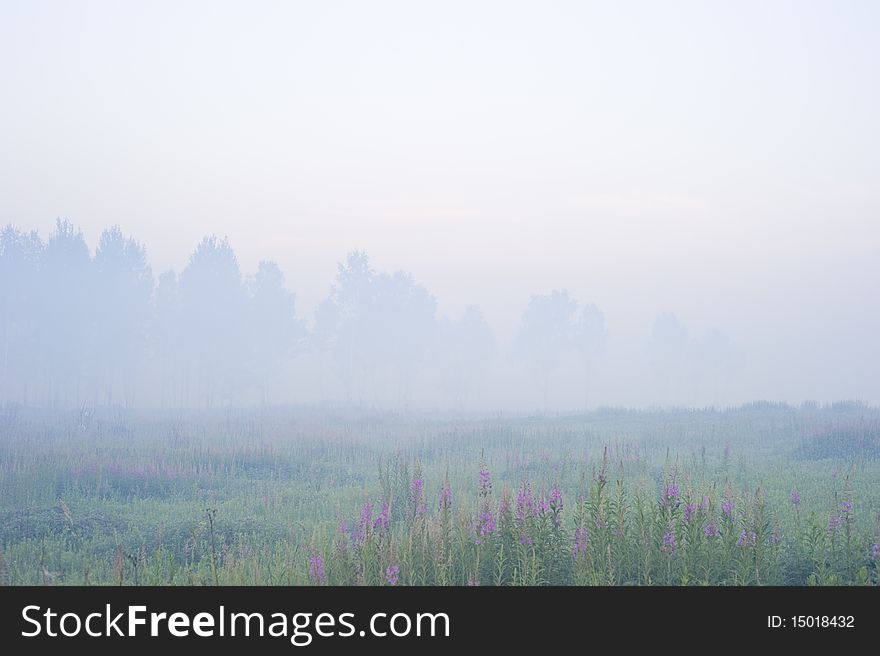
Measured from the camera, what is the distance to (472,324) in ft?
223

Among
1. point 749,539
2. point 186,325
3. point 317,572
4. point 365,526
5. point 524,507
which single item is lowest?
point 317,572

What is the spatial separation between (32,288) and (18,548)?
131 feet

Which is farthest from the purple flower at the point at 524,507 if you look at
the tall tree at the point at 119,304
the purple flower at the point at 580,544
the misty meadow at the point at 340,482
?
the tall tree at the point at 119,304

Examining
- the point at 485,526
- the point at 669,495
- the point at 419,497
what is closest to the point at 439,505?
the point at 419,497

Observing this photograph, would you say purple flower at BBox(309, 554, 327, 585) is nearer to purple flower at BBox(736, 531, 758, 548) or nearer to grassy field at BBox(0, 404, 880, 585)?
grassy field at BBox(0, 404, 880, 585)

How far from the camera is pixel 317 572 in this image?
610 centimetres

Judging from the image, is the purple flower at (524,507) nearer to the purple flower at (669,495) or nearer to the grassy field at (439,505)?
the grassy field at (439,505)

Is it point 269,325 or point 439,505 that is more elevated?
point 269,325

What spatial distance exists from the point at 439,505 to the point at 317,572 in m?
2.15

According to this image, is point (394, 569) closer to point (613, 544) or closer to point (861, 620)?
point (613, 544)

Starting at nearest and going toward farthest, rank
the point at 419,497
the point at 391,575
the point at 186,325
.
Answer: the point at 391,575 < the point at 419,497 < the point at 186,325

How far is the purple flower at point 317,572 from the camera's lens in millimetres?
6062

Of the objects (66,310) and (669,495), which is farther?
(66,310)

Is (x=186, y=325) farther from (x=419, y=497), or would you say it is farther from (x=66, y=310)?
(x=419, y=497)
